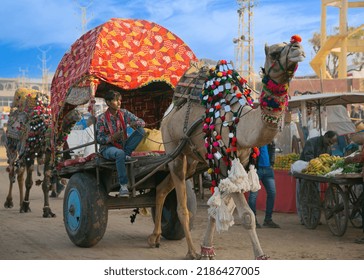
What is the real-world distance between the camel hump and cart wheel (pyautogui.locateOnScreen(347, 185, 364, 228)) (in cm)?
325

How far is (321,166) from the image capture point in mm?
10156

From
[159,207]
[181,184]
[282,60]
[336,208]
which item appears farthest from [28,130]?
[282,60]

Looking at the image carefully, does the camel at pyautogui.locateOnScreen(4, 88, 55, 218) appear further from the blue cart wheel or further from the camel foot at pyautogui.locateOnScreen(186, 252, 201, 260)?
the camel foot at pyautogui.locateOnScreen(186, 252, 201, 260)

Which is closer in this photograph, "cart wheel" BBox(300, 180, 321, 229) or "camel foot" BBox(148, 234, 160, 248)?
"camel foot" BBox(148, 234, 160, 248)

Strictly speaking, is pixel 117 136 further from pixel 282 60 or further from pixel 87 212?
pixel 282 60

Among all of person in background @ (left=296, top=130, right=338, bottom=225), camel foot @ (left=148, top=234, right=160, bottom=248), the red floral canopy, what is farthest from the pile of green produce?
camel foot @ (left=148, top=234, right=160, bottom=248)

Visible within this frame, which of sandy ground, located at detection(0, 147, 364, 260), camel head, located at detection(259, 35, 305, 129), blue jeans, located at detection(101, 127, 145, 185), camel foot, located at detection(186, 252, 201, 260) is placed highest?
camel head, located at detection(259, 35, 305, 129)

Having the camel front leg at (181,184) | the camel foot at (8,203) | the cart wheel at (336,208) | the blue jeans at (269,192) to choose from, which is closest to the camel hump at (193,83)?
the camel front leg at (181,184)

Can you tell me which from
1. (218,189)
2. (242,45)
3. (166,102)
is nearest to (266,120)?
(218,189)

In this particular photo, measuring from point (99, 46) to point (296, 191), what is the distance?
5.04 metres

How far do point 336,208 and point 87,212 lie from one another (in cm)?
404

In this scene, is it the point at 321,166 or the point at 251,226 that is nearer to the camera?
the point at 251,226

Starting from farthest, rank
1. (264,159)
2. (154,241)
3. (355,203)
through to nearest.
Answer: (264,159) < (355,203) < (154,241)

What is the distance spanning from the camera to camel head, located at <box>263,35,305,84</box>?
19.3 feet
